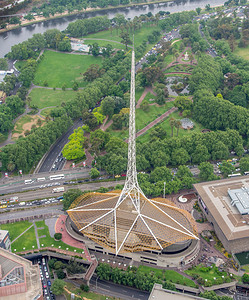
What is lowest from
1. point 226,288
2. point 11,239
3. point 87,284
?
point 226,288

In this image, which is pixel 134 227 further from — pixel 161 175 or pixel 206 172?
pixel 206 172

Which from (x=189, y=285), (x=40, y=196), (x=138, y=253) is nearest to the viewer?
(x=189, y=285)

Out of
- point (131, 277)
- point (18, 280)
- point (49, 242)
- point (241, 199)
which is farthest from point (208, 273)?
point (18, 280)

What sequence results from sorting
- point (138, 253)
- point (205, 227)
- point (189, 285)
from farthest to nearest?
1. point (205, 227)
2. point (138, 253)
3. point (189, 285)

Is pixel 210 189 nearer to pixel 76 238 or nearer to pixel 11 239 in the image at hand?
pixel 76 238

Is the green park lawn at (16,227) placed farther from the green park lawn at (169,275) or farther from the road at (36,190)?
the green park lawn at (169,275)

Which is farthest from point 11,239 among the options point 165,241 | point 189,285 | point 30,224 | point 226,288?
point 226,288
